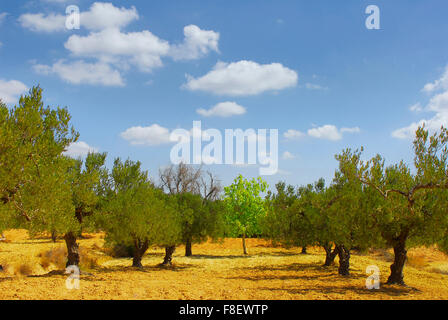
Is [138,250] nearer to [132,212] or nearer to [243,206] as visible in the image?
[132,212]

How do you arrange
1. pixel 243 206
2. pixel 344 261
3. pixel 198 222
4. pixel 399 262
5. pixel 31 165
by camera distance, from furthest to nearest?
pixel 243 206 → pixel 198 222 → pixel 344 261 → pixel 399 262 → pixel 31 165

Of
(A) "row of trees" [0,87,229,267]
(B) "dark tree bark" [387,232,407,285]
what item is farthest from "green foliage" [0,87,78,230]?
(B) "dark tree bark" [387,232,407,285]

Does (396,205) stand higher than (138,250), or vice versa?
(396,205)

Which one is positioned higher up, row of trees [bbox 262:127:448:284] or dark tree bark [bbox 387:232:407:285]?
row of trees [bbox 262:127:448:284]

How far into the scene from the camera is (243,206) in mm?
42438

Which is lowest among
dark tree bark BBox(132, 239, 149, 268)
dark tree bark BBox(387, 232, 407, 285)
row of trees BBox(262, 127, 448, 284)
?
dark tree bark BBox(132, 239, 149, 268)

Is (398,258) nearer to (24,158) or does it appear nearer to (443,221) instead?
(443,221)

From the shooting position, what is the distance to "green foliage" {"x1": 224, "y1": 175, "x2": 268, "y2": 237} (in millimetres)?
41875

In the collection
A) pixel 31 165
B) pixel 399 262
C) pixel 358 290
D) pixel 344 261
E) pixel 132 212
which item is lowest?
pixel 344 261

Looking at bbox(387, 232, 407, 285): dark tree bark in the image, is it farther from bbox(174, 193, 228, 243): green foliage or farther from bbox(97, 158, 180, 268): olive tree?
bbox(174, 193, 228, 243): green foliage

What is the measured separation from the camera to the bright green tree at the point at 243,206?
4191cm

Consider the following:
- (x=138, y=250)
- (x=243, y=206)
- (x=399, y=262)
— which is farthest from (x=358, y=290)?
(x=243, y=206)

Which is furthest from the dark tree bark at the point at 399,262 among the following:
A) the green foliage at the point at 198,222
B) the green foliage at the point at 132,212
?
the green foliage at the point at 198,222
